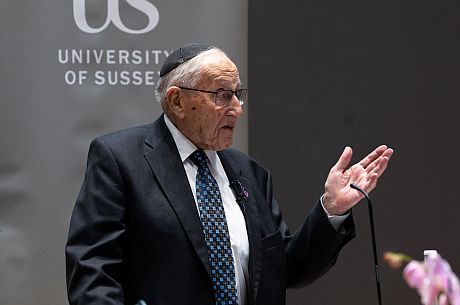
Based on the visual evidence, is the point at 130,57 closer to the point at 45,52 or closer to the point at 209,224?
the point at 45,52

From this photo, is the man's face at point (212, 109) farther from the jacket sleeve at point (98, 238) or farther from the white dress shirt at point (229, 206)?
the jacket sleeve at point (98, 238)

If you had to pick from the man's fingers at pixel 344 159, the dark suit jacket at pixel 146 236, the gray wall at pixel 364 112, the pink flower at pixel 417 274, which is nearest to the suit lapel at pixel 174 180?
the dark suit jacket at pixel 146 236

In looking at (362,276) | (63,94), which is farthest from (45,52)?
(362,276)

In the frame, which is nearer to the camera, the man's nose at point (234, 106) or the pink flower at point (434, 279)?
the pink flower at point (434, 279)

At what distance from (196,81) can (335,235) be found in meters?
0.62

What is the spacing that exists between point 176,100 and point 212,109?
0.40ft

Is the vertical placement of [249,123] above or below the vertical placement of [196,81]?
below

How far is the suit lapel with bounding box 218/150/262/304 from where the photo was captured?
269 centimetres

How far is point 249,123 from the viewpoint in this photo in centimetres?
407

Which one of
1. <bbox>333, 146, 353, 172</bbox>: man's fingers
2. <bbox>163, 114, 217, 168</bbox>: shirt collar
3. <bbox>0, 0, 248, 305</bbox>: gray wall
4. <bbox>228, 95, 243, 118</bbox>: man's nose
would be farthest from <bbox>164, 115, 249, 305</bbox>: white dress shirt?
<bbox>0, 0, 248, 305</bbox>: gray wall

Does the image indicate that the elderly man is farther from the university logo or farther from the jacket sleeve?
the university logo

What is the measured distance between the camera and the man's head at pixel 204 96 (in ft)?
8.91

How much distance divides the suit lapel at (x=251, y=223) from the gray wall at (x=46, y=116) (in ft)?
3.90

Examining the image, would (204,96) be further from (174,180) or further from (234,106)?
(174,180)
